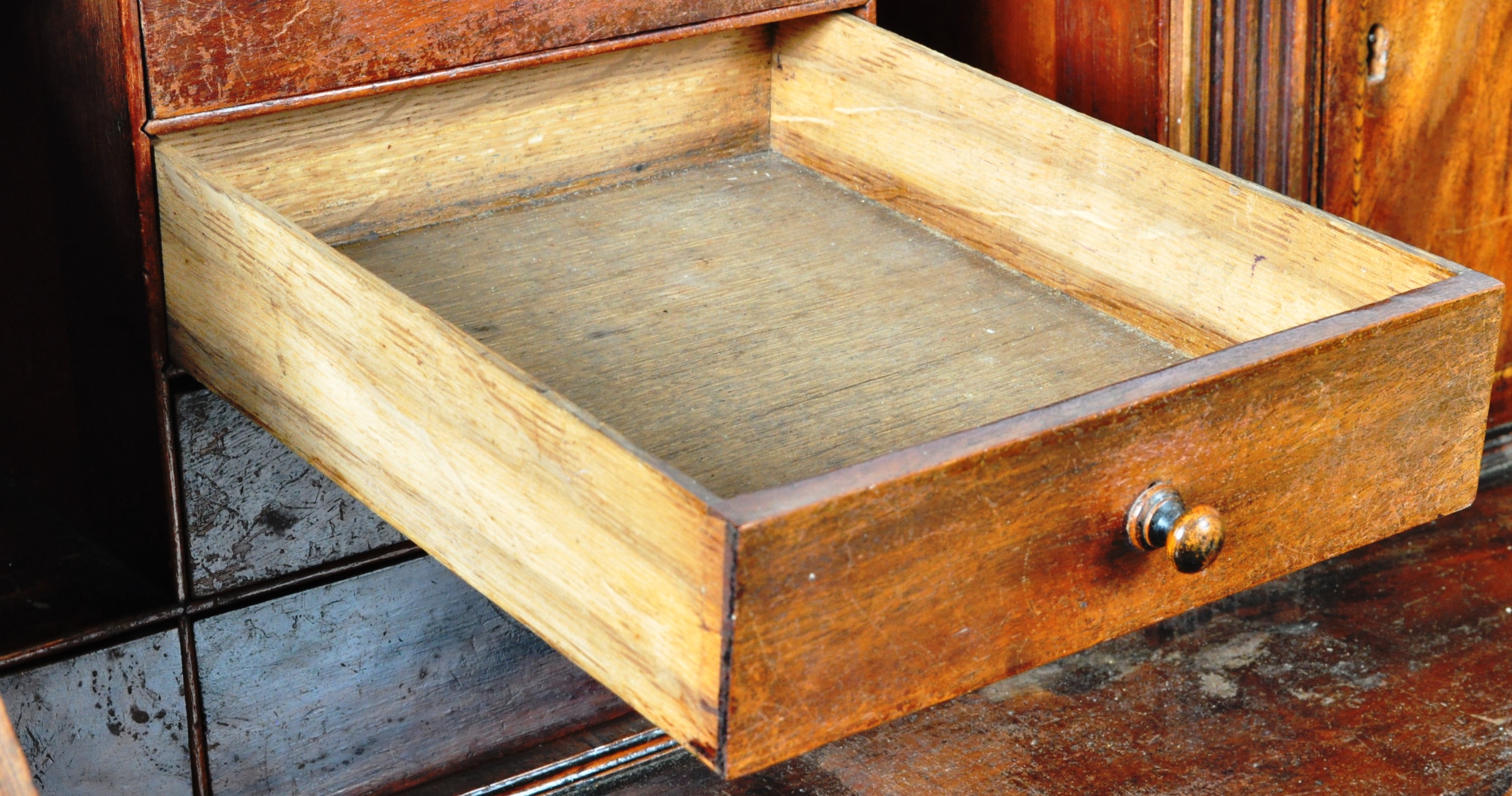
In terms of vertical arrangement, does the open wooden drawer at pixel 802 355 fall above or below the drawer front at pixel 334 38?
below

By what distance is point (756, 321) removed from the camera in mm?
1299

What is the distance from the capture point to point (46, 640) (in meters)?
1.45

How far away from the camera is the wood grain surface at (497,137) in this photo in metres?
1.38

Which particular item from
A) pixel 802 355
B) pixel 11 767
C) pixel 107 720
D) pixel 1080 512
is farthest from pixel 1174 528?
pixel 107 720

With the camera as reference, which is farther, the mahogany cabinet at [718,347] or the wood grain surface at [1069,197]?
the wood grain surface at [1069,197]

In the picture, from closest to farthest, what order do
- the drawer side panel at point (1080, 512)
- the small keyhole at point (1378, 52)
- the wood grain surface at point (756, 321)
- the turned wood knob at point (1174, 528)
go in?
the drawer side panel at point (1080, 512), the turned wood knob at point (1174, 528), the wood grain surface at point (756, 321), the small keyhole at point (1378, 52)

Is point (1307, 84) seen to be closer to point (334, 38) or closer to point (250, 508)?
point (334, 38)

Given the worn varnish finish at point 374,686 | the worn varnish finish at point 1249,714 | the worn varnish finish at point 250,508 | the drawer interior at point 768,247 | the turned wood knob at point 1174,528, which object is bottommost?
the worn varnish finish at point 1249,714

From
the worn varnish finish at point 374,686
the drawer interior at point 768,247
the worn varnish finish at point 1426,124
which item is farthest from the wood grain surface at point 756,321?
the worn varnish finish at point 1426,124

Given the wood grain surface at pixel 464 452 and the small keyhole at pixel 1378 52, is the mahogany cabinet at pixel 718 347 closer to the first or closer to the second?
the wood grain surface at pixel 464 452

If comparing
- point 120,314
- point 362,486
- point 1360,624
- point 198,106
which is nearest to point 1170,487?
point 362,486

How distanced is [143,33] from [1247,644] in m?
1.45

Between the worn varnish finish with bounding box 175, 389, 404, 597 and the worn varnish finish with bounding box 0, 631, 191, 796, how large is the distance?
0.09m

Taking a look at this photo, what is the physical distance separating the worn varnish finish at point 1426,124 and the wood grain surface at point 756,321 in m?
0.72
